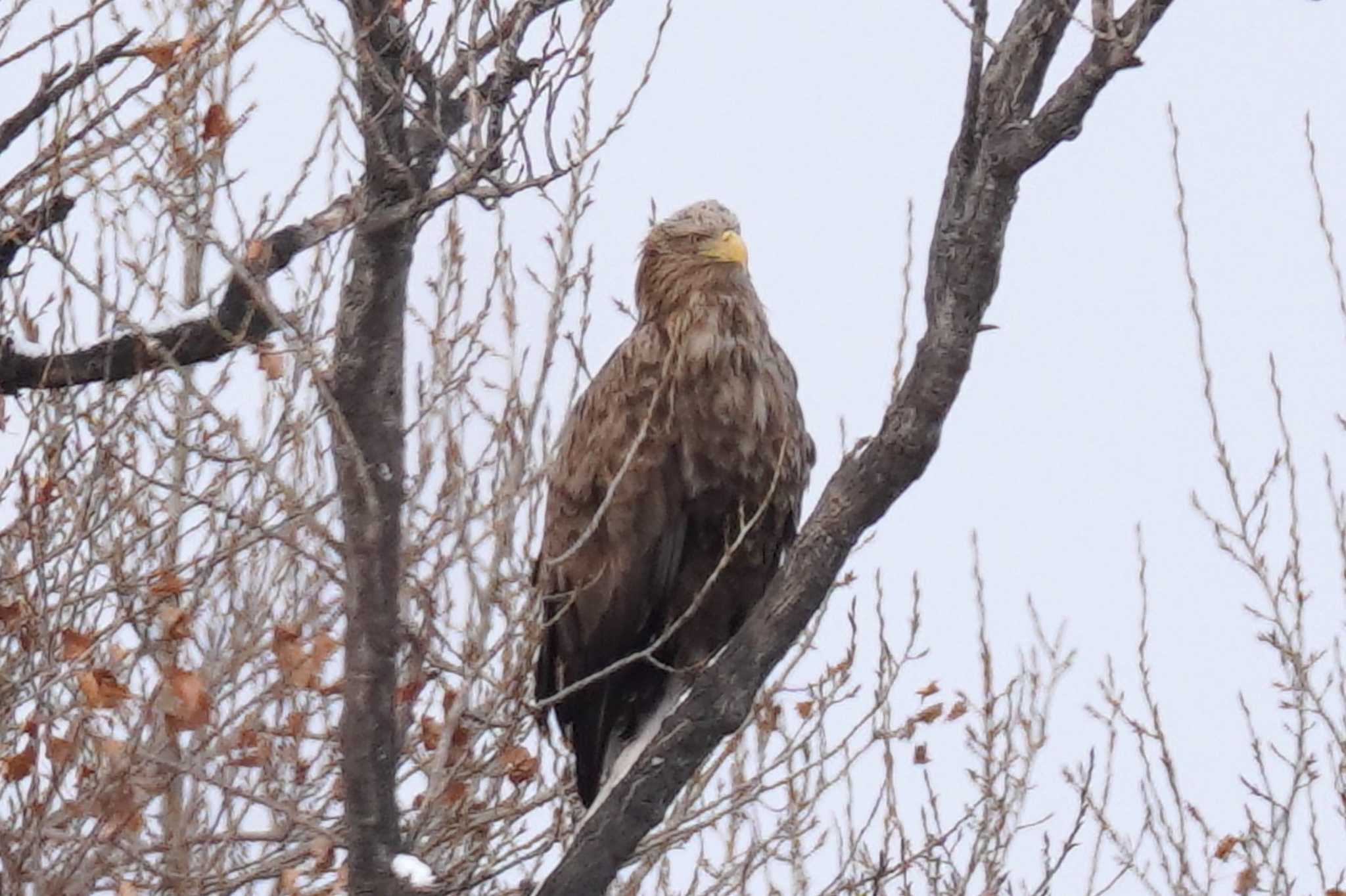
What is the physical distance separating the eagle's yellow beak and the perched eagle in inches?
4.4

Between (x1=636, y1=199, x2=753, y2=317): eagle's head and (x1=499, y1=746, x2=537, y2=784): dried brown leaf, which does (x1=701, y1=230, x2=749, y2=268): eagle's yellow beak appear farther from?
(x1=499, y1=746, x2=537, y2=784): dried brown leaf

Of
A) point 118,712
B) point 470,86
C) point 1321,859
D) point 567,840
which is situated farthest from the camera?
point 1321,859

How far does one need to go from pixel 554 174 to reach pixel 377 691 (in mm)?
879

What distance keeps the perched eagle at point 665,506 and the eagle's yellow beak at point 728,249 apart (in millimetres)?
112

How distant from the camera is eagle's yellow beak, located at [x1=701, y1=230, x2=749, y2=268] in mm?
5238

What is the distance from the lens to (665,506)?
16.1 feet

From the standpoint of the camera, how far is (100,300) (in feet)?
12.1

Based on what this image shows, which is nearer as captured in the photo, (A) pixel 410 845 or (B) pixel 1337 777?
(A) pixel 410 845

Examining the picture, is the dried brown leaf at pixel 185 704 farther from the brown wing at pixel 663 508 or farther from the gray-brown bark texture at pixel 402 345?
the brown wing at pixel 663 508

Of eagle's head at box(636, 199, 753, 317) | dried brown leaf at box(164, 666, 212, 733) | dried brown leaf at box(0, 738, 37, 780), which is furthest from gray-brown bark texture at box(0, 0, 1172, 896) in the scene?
eagle's head at box(636, 199, 753, 317)

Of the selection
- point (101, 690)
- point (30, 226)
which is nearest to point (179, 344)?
point (30, 226)

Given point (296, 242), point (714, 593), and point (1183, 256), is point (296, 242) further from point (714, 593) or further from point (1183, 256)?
point (1183, 256)

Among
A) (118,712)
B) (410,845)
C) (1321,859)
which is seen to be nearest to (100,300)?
(410,845)

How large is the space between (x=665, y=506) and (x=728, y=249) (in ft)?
2.44
